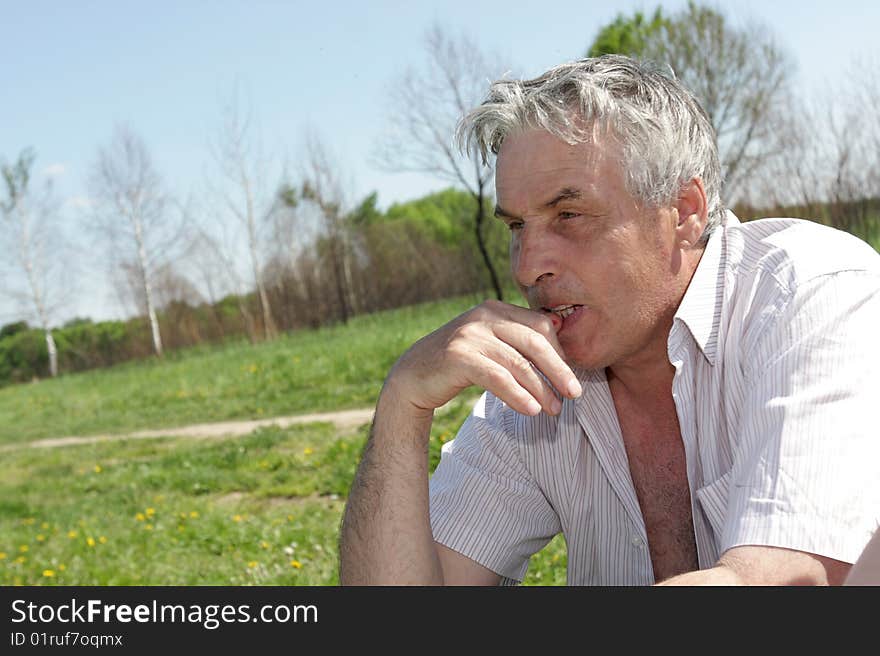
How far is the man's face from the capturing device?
1965 mm

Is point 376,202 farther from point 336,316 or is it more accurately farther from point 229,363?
point 229,363

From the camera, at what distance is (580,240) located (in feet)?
6.52

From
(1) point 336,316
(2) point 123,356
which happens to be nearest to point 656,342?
(1) point 336,316

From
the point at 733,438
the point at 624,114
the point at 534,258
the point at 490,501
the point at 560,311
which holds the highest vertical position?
the point at 624,114

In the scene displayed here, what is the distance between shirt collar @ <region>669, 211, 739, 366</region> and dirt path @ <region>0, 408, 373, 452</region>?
7.26 m

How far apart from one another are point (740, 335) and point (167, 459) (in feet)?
26.1

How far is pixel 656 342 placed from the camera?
7.06 feet

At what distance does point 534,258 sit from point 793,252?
1.67ft

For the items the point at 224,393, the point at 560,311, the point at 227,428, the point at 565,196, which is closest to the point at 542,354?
the point at 560,311

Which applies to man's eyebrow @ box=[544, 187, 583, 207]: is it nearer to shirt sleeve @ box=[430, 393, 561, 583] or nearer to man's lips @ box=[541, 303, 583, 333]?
man's lips @ box=[541, 303, 583, 333]

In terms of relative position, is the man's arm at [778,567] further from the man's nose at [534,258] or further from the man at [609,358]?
the man's nose at [534,258]

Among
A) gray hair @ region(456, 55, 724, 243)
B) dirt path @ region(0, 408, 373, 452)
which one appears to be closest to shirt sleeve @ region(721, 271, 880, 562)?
gray hair @ region(456, 55, 724, 243)

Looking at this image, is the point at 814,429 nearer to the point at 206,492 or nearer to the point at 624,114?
the point at 624,114
